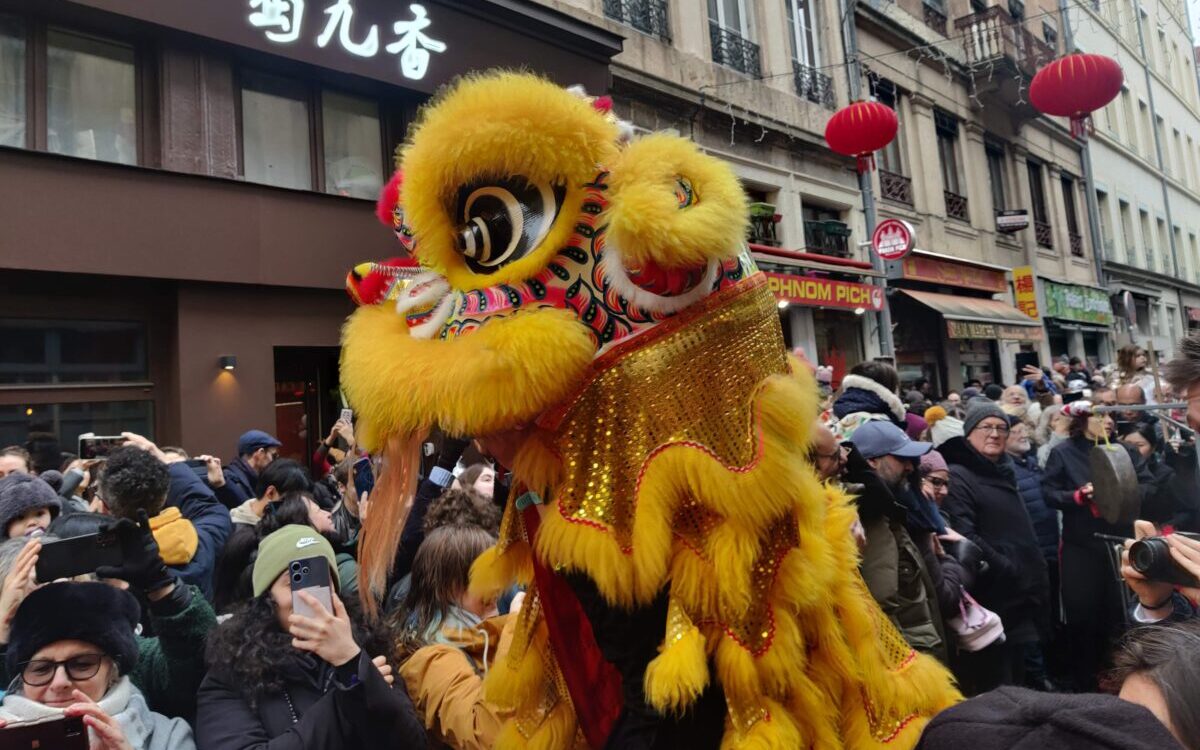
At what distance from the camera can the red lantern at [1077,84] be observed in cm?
880

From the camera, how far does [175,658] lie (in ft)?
8.10

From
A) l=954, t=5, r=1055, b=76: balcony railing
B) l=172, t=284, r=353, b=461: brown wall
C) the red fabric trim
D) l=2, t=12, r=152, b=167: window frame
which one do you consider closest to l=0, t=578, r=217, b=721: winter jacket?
the red fabric trim

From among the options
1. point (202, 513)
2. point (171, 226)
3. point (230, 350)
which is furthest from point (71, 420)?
point (202, 513)

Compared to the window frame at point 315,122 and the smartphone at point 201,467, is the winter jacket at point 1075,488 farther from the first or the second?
the window frame at point 315,122

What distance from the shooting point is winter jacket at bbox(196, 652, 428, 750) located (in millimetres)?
2062

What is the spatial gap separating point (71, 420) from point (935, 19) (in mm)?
19346

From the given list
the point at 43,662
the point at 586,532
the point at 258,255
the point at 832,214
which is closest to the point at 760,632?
the point at 586,532

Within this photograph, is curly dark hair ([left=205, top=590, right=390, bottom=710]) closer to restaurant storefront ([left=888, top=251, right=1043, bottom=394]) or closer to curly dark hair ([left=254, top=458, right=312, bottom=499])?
curly dark hair ([left=254, top=458, right=312, bottom=499])

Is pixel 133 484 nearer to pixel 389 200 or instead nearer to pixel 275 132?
pixel 389 200

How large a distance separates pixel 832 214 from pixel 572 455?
49.5 feet

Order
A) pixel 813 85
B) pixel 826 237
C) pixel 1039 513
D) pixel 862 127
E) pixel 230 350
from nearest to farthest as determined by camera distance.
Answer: pixel 1039 513 < pixel 230 350 < pixel 862 127 < pixel 826 237 < pixel 813 85

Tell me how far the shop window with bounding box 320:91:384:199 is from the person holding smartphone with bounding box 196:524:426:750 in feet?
24.3

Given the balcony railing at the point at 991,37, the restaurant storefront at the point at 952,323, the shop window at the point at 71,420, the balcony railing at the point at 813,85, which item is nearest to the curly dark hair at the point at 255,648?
the shop window at the point at 71,420

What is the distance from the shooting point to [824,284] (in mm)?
12938
